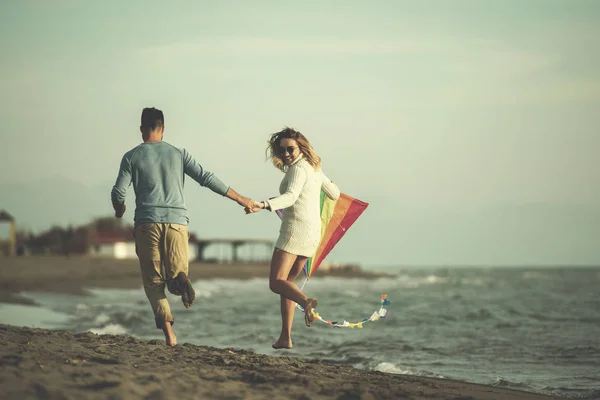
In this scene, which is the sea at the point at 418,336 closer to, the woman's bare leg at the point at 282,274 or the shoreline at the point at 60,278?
the woman's bare leg at the point at 282,274

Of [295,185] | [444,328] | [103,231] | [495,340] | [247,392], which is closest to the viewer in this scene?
[247,392]

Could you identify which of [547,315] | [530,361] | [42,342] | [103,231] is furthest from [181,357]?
[103,231]

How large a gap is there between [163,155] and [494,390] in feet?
12.0

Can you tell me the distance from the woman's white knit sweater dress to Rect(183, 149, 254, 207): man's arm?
0.38m

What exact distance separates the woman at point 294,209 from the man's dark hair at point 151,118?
43.2 inches

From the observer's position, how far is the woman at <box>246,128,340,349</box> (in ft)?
A: 24.4

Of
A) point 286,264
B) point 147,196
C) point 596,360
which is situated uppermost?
point 147,196

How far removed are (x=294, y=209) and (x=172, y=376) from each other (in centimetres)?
231

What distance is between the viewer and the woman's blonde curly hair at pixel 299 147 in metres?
7.61

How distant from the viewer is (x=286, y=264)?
7504mm

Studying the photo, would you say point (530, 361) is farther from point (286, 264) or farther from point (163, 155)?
point (163, 155)

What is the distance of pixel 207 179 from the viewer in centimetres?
727

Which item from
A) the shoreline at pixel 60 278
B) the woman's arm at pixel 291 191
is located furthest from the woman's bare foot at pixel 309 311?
the shoreline at pixel 60 278

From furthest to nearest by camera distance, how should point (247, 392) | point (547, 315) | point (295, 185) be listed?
point (547, 315) → point (295, 185) → point (247, 392)
